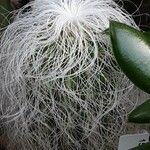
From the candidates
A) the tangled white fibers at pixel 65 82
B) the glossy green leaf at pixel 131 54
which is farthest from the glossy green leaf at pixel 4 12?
the glossy green leaf at pixel 131 54

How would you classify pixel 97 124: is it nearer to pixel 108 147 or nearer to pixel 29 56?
pixel 108 147

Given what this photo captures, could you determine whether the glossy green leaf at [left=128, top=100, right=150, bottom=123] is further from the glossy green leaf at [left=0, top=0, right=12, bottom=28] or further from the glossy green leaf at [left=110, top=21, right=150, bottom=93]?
the glossy green leaf at [left=0, top=0, right=12, bottom=28]

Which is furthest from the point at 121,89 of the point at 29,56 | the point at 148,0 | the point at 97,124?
the point at 148,0

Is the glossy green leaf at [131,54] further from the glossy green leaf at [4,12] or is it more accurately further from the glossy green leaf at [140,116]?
the glossy green leaf at [4,12]

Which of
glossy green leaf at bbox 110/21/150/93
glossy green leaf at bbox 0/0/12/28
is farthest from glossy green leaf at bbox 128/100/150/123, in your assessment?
glossy green leaf at bbox 0/0/12/28

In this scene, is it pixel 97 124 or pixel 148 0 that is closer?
pixel 97 124

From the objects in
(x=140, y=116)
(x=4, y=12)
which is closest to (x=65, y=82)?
A: (x=140, y=116)
